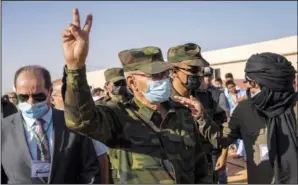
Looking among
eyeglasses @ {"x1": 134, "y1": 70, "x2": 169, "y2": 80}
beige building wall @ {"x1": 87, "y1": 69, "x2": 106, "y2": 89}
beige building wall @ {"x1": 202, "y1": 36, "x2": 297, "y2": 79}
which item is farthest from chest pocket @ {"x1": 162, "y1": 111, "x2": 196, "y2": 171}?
beige building wall @ {"x1": 87, "y1": 69, "x2": 106, "y2": 89}

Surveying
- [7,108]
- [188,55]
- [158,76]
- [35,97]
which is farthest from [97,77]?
[158,76]

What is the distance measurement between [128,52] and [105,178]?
1.05 metres

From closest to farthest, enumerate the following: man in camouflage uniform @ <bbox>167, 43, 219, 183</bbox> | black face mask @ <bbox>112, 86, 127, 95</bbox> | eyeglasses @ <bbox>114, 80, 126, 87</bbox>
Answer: man in camouflage uniform @ <bbox>167, 43, 219, 183</bbox>
black face mask @ <bbox>112, 86, 127, 95</bbox>
eyeglasses @ <bbox>114, 80, 126, 87</bbox>

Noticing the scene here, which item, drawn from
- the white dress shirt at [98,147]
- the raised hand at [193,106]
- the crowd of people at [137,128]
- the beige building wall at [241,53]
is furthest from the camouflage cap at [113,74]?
the beige building wall at [241,53]

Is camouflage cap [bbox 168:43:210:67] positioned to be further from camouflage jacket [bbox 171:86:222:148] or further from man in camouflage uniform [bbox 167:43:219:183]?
camouflage jacket [bbox 171:86:222:148]

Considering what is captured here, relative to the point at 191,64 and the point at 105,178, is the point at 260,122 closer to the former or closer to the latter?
the point at 191,64

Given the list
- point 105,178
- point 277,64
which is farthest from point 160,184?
point 277,64

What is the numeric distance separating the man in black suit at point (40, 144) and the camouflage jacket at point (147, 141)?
454 millimetres

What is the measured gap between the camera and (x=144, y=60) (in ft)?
8.39

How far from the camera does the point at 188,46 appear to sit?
398 centimetres

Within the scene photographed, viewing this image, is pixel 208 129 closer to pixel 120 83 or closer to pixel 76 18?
pixel 76 18

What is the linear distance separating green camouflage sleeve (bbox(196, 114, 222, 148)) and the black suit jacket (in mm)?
782

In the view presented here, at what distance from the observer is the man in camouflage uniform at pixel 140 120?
2006mm

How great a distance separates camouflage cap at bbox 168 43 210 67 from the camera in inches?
151
